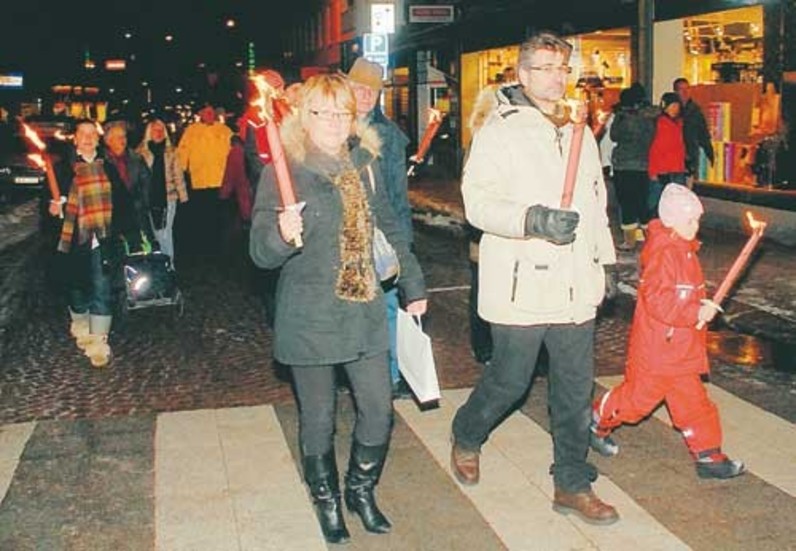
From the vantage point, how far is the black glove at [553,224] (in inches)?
185

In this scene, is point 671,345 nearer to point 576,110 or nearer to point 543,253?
point 543,253

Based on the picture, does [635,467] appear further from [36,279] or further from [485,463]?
[36,279]

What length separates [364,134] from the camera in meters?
5.17

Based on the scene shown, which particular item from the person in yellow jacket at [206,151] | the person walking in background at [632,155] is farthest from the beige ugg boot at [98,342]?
the person walking in background at [632,155]

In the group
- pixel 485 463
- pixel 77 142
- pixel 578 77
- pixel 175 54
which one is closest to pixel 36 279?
pixel 77 142

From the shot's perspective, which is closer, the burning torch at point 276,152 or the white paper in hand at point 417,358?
the burning torch at point 276,152

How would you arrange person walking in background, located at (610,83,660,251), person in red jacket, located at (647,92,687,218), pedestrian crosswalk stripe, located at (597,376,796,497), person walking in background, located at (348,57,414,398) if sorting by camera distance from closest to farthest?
pedestrian crosswalk stripe, located at (597,376,796,497)
person walking in background, located at (348,57,414,398)
person in red jacket, located at (647,92,687,218)
person walking in background, located at (610,83,660,251)

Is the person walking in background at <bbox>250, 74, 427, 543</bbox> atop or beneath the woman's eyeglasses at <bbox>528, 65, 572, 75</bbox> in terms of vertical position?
beneath

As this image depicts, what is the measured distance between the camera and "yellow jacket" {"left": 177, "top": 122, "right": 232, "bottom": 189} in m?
15.0

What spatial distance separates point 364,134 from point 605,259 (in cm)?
124

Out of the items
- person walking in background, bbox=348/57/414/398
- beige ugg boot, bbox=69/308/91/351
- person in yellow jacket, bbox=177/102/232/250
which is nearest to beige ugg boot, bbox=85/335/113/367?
beige ugg boot, bbox=69/308/91/351

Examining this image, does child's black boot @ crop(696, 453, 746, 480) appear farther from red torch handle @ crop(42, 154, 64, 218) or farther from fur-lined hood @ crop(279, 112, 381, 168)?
red torch handle @ crop(42, 154, 64, 218)

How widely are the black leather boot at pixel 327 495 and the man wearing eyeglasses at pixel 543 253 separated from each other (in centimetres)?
89

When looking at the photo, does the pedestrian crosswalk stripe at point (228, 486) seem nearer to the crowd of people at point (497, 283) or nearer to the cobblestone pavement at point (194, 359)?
the crowd of people at point (497, 283)
